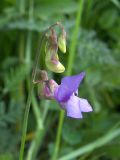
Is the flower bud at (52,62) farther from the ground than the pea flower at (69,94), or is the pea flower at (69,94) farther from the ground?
the flower bud at (52,62)

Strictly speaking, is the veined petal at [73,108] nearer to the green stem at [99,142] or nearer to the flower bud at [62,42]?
the flower bud at [62,42]

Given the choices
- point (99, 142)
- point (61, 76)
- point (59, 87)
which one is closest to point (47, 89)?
point (59, 87)

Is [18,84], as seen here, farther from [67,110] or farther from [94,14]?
[67,110]

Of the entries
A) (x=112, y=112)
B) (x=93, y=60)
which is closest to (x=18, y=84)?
(x=93, y=60)

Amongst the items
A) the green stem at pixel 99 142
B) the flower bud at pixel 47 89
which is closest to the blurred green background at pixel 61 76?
the green stem at pixel 99 142

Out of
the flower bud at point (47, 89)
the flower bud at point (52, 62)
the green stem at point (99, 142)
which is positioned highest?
the flower bud at point (52, 62)

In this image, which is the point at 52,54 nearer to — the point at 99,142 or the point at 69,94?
the point at 69,94
